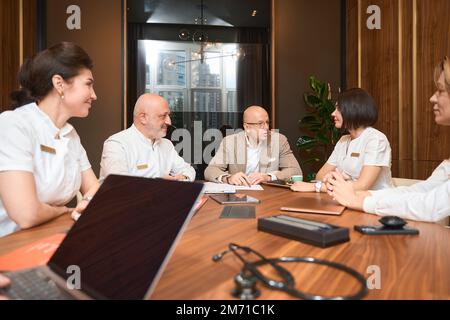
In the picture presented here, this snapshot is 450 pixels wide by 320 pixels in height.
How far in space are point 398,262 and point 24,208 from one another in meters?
1.21

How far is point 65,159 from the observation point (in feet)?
5.15

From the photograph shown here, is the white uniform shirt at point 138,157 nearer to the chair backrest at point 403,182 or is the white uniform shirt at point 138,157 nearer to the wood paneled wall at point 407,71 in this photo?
the chair backrest at point 403,182

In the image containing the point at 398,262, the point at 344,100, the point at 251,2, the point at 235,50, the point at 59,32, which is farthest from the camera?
the point at 235,50

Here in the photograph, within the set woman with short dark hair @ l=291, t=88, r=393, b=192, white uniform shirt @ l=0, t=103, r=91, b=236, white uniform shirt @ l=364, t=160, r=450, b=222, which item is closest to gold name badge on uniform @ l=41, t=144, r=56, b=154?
white uniform shirt @ l=0, t=103, r=91, b=236

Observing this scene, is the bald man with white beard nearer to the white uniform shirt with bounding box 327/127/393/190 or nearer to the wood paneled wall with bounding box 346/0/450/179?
the white uniform shirt with bounding box 327/127/393/190

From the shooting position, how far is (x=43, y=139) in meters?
1.47

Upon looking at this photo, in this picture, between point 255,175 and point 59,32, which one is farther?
point 59,32

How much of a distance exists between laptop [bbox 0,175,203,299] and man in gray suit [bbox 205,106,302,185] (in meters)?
2.38

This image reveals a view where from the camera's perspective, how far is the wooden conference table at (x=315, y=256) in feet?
2.15

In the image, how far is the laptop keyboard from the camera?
2.08ft

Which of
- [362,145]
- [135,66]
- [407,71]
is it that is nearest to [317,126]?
[407,71]
